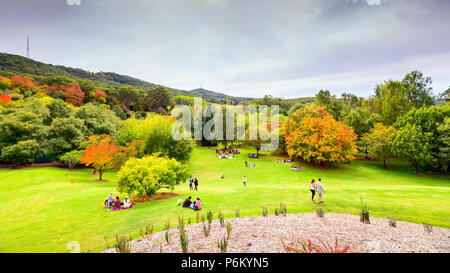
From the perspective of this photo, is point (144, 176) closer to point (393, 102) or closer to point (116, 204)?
point (116, 204)

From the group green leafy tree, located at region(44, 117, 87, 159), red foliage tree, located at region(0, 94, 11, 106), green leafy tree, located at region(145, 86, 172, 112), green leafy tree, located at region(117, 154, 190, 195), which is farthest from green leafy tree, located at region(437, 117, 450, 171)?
green leafy tree, located at region(145, 86, 172, 112)

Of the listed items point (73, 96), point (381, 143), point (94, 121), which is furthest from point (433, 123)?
point (73, 96)

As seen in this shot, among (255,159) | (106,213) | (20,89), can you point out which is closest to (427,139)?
(255,159)

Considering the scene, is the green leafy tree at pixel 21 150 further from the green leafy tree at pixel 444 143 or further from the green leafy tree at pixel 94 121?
the green leafy tree at pixel 444 143

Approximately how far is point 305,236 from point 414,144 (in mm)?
36522

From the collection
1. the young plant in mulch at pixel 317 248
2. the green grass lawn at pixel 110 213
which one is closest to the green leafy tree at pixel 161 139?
the green grass lawn at pixel 110 213

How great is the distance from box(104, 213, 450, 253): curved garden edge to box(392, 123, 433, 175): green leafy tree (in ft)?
98.1

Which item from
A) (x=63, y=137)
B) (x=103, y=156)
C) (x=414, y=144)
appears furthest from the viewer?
(x=63, y=137)

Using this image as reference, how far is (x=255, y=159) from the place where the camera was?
3991cm

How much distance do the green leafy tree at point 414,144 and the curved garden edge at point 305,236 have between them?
29915 mm

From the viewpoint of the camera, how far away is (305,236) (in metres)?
7.45
